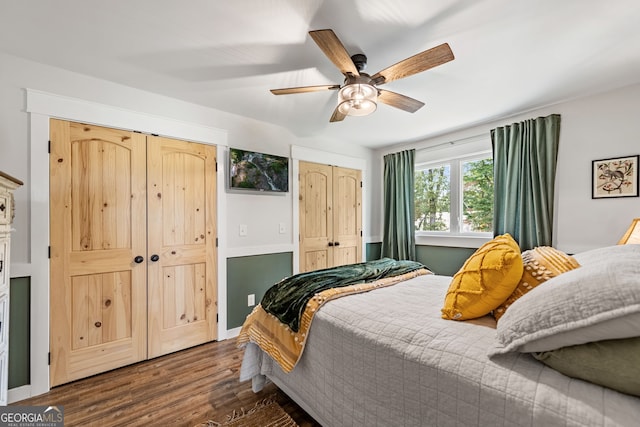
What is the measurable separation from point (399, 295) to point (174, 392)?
1.80 m

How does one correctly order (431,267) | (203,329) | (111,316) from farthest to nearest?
(431,267), (203,329), (111,316)

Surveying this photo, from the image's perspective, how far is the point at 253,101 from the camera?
2693 mm

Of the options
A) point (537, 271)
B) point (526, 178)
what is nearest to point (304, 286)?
point (537, 271)

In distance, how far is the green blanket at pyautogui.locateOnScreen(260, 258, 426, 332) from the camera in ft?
5.63

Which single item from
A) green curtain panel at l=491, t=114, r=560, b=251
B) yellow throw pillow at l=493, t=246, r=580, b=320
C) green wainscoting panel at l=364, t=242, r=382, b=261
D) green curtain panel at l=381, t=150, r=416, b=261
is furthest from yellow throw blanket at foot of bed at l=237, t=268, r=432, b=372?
green wainscoting panel at l=364, t=242, r=382, b=261

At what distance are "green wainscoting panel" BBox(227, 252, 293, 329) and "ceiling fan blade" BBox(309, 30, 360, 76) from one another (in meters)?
2.24

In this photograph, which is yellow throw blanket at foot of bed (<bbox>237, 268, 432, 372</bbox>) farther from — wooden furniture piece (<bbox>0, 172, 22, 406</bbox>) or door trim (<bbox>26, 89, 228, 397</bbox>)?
door trim (<bbox>26, 89, 228, 397</bbox>)

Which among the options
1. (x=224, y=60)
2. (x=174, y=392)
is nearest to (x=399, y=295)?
(x=174, y=392)

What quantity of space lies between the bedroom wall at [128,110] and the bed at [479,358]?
5.78 ft

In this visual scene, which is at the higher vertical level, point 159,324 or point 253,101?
point 253,101

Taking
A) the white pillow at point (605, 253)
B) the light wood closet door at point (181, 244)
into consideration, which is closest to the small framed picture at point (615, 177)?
the white pillow at point (605, 253)

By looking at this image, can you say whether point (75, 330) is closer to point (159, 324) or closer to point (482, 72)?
point (159, 324)

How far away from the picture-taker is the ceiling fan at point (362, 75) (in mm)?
1503

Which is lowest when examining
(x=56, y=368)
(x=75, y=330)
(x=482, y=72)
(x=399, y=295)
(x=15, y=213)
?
(x=56, y=368)
